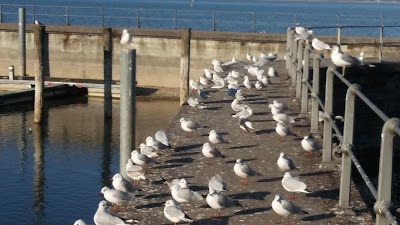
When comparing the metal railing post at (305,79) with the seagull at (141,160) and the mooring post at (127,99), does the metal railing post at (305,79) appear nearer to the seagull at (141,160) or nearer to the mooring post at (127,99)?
the mooring post at (127,99)

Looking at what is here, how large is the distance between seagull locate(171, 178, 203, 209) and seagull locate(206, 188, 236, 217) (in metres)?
0.27

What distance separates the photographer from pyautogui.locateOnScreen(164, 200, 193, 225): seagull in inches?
293

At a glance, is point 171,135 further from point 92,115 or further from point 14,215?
point 92,115

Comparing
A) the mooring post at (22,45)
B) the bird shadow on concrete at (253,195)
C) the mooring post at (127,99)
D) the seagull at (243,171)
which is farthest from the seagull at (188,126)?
the mooring post at (22,45)

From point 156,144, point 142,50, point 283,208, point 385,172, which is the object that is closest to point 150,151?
point 156,144

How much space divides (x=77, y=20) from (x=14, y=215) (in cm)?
7406

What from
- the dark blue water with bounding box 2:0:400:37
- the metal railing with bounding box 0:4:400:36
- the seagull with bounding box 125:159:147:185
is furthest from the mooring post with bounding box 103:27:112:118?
the seagull with bounding box 125:159:147:185

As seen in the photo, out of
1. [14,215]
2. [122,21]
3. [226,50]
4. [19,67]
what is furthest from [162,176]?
[122,21]

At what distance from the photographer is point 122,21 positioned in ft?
282

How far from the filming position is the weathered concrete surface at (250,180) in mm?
7828

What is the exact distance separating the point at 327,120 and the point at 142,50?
24.5m

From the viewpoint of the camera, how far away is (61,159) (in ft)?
73.2

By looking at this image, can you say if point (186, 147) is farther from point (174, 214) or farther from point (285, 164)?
point (174, 214)

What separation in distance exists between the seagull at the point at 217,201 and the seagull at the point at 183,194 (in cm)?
27
